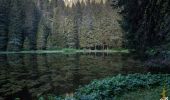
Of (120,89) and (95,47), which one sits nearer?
(120,89)

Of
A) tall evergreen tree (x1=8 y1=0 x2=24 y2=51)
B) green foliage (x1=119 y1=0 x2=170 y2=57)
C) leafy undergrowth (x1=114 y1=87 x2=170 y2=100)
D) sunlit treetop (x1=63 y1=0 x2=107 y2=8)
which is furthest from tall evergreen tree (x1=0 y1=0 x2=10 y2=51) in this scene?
leafy undergrowth (x1=114 y1=87 x2=170 y2=100)

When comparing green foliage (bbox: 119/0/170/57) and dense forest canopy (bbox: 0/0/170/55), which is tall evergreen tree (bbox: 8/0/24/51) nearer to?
dense forest canopy (bbox: 0/0/170/55)

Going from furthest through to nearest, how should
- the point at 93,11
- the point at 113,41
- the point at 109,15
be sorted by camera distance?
the point at 93,11 < the point at 109,15 < the point at 113,41

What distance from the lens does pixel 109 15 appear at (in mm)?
131375

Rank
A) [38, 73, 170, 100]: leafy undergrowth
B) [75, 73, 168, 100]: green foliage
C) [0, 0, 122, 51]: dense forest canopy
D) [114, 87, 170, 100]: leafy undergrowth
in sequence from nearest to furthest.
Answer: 1. [114, 87, 170, 100]: leafy undergrowth
2. [38, 73, 170, 100]: leafy undergrowth
3. [75, 73, 168, 100]: green foliage
4. [0, 0, 122, 51]: dense forest canopy

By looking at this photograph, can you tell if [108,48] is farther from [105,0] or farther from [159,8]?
[159,8]

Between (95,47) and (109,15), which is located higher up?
(109,15)

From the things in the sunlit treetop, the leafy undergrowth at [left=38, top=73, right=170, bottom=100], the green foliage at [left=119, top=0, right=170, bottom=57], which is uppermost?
the sunlit treetop

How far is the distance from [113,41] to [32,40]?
28457 mm

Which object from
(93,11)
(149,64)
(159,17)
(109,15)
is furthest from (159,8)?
(93,11)

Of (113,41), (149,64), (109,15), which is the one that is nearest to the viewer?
(149,64)

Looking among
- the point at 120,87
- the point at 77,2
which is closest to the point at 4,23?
the point at 77,2

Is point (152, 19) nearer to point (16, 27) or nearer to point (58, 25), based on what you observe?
point (16, 27)

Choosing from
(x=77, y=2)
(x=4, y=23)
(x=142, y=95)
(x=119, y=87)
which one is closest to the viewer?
(x=142, y=95)
